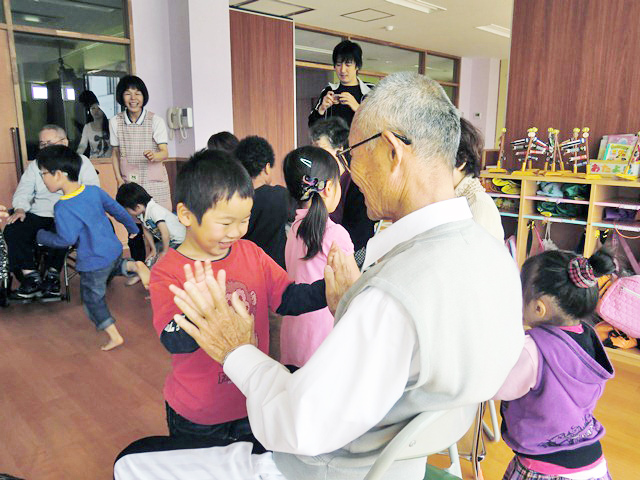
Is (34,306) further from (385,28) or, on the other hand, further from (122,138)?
(385,28)

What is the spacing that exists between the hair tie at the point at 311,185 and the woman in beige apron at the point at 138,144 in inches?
119

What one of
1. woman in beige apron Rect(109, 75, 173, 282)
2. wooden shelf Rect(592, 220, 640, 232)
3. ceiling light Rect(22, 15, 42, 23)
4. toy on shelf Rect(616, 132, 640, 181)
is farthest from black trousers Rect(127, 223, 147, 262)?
toy on shelf Rect(616, 132, 640, 181)

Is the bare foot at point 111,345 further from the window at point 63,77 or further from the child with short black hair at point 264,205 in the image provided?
the window at point 63,77

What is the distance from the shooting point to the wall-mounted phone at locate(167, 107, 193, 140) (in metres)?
5.44

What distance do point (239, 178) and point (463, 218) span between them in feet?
2.02

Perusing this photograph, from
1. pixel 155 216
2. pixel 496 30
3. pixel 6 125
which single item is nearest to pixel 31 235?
pixel 155 216

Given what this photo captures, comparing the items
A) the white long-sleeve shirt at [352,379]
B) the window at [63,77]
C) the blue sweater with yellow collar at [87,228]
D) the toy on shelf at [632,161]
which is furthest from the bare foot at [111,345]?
the toy on shelf at [632,161]

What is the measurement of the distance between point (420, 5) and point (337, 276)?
635 centimetres

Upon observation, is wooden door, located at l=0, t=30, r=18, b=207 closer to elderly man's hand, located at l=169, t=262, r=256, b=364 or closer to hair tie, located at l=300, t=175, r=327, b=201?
hair tie, located at l=300, t=175, r=327, b=201

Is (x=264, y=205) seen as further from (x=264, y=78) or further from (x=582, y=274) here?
(x=264, y=78)

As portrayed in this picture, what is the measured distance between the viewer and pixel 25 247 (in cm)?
373

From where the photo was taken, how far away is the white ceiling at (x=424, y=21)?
254 inches

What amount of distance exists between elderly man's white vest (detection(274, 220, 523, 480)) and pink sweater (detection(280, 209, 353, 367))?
74cm

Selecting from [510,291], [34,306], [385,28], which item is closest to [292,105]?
[385,28]
